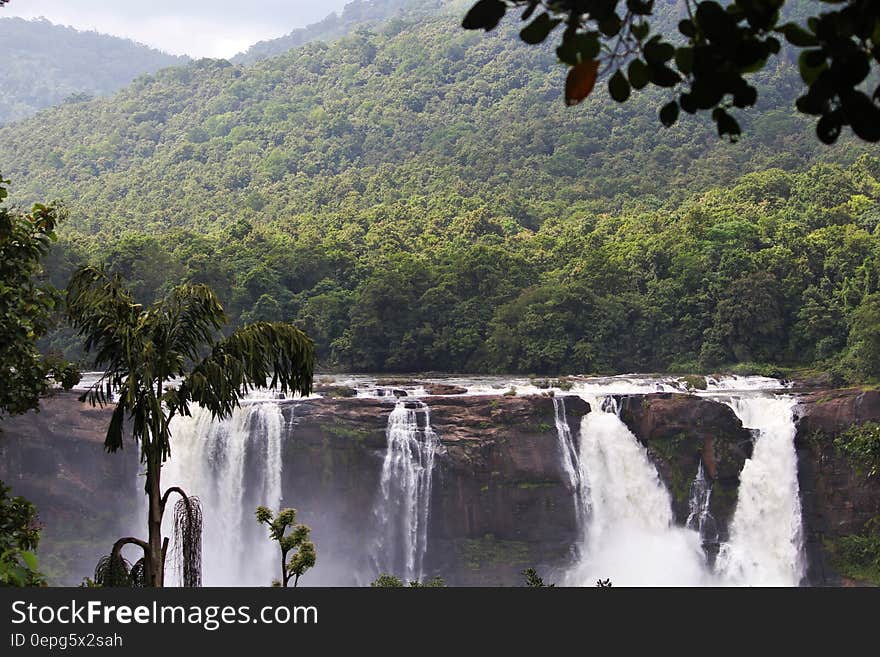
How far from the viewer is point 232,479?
21172 millimetres

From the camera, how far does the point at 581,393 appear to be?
22.1m

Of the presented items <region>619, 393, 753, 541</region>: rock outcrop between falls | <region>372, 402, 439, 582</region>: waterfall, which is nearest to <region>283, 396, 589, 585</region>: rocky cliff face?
<region>372, 402, 439, 582</region>: waterfall

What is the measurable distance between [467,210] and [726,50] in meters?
34.9

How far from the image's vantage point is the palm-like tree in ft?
20.1

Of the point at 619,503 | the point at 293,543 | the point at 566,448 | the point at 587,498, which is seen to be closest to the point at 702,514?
the point at 619,503

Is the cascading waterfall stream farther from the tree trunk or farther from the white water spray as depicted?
the tree trunk

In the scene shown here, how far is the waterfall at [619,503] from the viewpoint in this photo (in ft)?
70.2

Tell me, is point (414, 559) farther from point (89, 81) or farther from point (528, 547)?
point (89, 81)

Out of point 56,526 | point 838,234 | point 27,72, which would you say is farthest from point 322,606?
point 27,72

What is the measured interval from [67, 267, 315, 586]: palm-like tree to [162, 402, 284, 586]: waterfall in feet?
47.5

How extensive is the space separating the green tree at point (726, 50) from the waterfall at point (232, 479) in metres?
19.3

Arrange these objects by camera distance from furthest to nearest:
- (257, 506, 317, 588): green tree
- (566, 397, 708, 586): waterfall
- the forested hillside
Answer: the forested hillside < (566, 397, 708, 586): waterfall < (257, 506, 317, 588): green tree

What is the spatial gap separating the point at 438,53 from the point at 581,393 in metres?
37.7

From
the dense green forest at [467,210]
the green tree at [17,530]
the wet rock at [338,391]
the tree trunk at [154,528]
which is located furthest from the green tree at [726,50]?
the dense green forest at [467,210]
